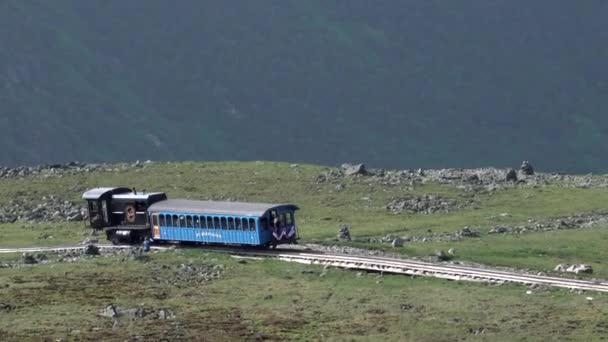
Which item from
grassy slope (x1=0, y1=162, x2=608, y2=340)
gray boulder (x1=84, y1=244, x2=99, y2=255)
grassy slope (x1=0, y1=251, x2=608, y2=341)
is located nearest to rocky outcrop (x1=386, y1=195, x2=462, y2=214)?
grassy slope (x1=0, y1=162, x2=608, y2=340)

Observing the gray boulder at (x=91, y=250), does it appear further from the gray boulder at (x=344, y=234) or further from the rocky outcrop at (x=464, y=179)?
the rocky outcrop at (x=464, y=179)

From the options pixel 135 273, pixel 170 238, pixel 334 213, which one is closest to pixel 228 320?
pixel 135 273

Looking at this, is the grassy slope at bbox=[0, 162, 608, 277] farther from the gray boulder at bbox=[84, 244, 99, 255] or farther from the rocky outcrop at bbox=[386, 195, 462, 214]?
the gray boulder at bbox=[84, 244, 99, 255]

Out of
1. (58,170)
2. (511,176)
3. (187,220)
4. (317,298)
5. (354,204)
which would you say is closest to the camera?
(317,298)

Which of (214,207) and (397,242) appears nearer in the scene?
(214,207)

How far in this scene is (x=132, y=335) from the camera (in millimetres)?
79500

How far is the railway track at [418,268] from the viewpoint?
91.8 metres

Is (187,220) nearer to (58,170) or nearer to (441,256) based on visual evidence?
(441,256)

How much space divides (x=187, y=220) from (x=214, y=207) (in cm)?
215

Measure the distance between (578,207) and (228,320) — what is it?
194 ft

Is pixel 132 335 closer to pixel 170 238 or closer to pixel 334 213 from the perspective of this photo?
pixel 170 238

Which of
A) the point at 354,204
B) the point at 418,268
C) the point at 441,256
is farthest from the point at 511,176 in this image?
the point at 418,268

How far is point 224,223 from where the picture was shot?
106 metres

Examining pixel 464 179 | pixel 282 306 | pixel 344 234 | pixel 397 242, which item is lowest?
pixel 282 306
